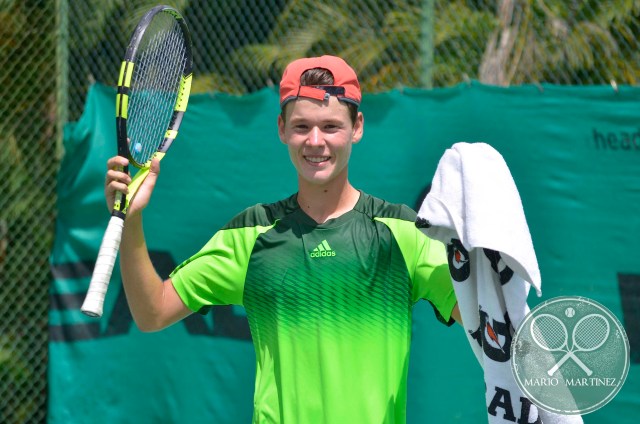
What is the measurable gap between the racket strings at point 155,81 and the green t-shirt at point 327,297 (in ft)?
1.81

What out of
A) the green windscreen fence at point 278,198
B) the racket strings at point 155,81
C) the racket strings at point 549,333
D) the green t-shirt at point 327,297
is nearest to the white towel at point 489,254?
the racket strings at point 549,333

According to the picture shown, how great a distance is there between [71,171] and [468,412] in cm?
230

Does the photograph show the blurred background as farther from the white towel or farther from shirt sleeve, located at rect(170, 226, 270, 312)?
the white towel

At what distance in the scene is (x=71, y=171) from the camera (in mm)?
5160

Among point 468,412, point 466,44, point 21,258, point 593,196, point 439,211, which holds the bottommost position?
point 468,412

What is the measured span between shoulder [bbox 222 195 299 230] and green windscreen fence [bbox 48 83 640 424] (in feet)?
5.59

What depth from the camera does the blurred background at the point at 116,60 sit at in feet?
17.0

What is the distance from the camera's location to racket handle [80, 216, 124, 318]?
244 centimetres

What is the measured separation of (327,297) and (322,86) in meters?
0.55

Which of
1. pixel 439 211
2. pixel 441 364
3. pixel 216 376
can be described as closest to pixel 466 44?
pixel 441 364

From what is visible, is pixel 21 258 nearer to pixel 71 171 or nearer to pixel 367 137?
pixel 71 171

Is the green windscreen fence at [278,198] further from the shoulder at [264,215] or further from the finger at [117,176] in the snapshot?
the finger at [117,176]

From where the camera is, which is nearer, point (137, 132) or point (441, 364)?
point (137, 132)

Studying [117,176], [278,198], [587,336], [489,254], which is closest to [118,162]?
[117,176]
